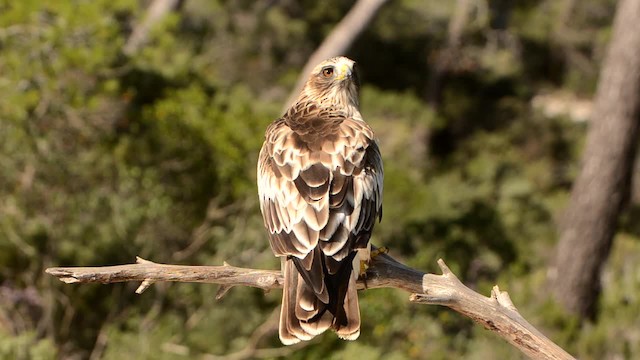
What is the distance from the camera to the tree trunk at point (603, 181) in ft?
32.3

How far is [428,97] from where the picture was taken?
18.3 meters

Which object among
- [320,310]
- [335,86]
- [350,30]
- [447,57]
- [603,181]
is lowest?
[447,57]

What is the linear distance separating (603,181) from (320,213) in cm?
671

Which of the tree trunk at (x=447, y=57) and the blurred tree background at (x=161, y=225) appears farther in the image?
the tree trunk at (x=447, y=57)

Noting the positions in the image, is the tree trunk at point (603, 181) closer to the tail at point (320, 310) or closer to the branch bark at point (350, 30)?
the branch bark at point (350, 30)

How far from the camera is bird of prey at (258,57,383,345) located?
150 inches

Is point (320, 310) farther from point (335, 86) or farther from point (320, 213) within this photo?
point (335, 86)

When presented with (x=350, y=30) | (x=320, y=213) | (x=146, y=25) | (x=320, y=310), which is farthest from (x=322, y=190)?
(x=350, y=30)

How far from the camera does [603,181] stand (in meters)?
9.90

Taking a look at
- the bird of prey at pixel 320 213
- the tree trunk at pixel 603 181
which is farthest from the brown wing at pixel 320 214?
the tree trunk at pixel 603 181

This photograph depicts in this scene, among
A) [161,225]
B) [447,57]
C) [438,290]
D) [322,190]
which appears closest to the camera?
[438,290]

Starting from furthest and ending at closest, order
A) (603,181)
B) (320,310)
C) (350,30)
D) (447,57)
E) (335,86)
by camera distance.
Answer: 1. (447,57)
2. (350,30)
3. (603,181)
4. (335,86)
5. (320,310)

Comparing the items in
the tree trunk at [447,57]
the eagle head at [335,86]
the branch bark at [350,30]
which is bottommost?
the tree trunk at [447,57]

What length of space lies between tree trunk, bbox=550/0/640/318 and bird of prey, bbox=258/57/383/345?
599cm
